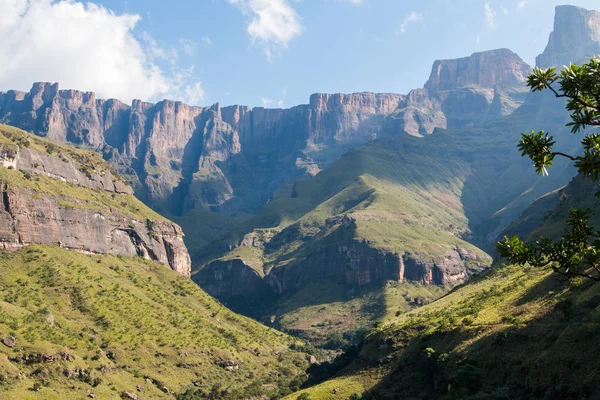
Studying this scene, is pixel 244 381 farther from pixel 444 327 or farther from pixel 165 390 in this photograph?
pixel 444 327

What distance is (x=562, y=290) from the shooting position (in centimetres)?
8831

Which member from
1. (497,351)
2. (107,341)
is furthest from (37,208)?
(497,351)

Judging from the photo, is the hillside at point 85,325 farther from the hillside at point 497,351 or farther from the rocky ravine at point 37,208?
the hillside at point 497,351

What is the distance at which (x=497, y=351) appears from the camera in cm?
7406

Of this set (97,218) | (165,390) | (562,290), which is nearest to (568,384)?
(562,290)

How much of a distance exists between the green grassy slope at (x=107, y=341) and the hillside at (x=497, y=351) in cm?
4244

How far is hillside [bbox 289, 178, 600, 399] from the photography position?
59844 mm

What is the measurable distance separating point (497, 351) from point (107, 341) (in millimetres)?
106451

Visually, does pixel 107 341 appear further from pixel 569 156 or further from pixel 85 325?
pixel 569 156

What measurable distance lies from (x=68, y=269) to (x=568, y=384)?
150 metres

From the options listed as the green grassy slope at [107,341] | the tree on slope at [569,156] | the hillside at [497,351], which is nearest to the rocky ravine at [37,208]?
the green grassy slope at [107,341]

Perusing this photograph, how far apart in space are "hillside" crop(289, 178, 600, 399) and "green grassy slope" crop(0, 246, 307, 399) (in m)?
42.4

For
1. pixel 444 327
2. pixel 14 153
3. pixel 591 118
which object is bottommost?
pixel 444 327

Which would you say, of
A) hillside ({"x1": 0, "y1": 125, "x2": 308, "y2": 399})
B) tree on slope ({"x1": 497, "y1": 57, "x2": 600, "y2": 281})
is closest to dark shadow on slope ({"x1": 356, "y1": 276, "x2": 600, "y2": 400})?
tree on slope ({"x1": 497, "y1": 57, "x2": 600, "y2": 281})
